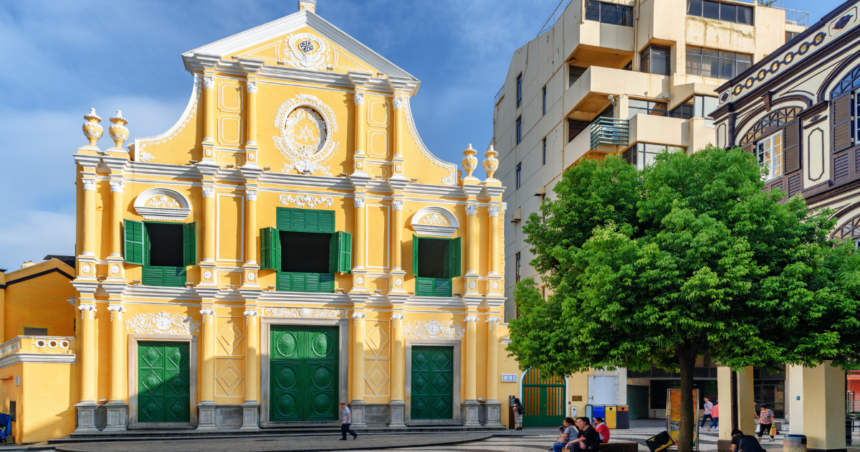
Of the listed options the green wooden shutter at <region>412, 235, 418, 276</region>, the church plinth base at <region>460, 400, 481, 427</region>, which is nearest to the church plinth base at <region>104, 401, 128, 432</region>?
the green wooden shutter at <region>412, 235, 418, 276</region>

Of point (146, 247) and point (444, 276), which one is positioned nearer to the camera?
point (146, 247)

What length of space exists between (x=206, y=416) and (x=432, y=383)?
7486 mm

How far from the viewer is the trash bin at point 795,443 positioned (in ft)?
55.6

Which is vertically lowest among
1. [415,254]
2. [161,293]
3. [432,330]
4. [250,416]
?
[250,416]

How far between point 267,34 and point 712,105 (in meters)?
20.7

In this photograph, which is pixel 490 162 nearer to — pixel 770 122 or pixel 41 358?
pixel 770 122

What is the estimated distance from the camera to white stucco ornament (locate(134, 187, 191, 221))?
74.4 feet

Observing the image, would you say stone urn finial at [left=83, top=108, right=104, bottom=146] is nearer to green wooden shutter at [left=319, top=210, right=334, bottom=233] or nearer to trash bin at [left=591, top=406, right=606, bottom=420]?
green wooden shutter at [left=319, top=210, right=334, bottom=233]

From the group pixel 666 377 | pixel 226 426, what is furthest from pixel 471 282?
pixel 666 377

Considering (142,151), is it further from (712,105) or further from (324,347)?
(712,105)

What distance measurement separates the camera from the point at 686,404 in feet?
52.1

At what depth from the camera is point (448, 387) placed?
80.7 ft

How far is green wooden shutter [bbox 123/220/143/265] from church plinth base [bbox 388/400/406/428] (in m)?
9.34

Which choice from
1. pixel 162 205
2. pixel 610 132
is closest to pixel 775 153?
pixel 610 132
